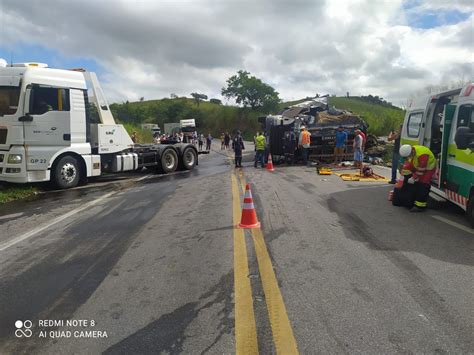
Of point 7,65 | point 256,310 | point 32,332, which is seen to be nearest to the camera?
point 32,332

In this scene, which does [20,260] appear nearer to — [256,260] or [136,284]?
[136,284]

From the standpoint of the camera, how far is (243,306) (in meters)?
3.52

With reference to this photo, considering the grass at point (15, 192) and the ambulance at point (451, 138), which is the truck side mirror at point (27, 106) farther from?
the ambulance at point (451, 138)

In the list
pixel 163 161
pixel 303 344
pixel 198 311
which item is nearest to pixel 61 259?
pixel 198 311

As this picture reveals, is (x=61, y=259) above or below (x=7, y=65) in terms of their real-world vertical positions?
below

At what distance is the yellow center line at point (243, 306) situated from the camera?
2943 mm

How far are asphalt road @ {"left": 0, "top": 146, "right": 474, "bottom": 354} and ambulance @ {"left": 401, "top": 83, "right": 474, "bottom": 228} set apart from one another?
0.49 meters

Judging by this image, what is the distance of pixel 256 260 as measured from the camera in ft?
15.3

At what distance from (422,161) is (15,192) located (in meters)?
9.28

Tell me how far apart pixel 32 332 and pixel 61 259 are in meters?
1.83

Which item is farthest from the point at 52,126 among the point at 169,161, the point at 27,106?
the point at 169,161

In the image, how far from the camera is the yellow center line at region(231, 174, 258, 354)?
294 centimetres

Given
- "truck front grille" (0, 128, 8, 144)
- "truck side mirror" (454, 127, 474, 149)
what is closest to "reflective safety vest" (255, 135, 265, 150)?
"truck front grille" (0, 128, 8, 144)

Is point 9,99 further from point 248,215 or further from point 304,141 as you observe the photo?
point 304,141
